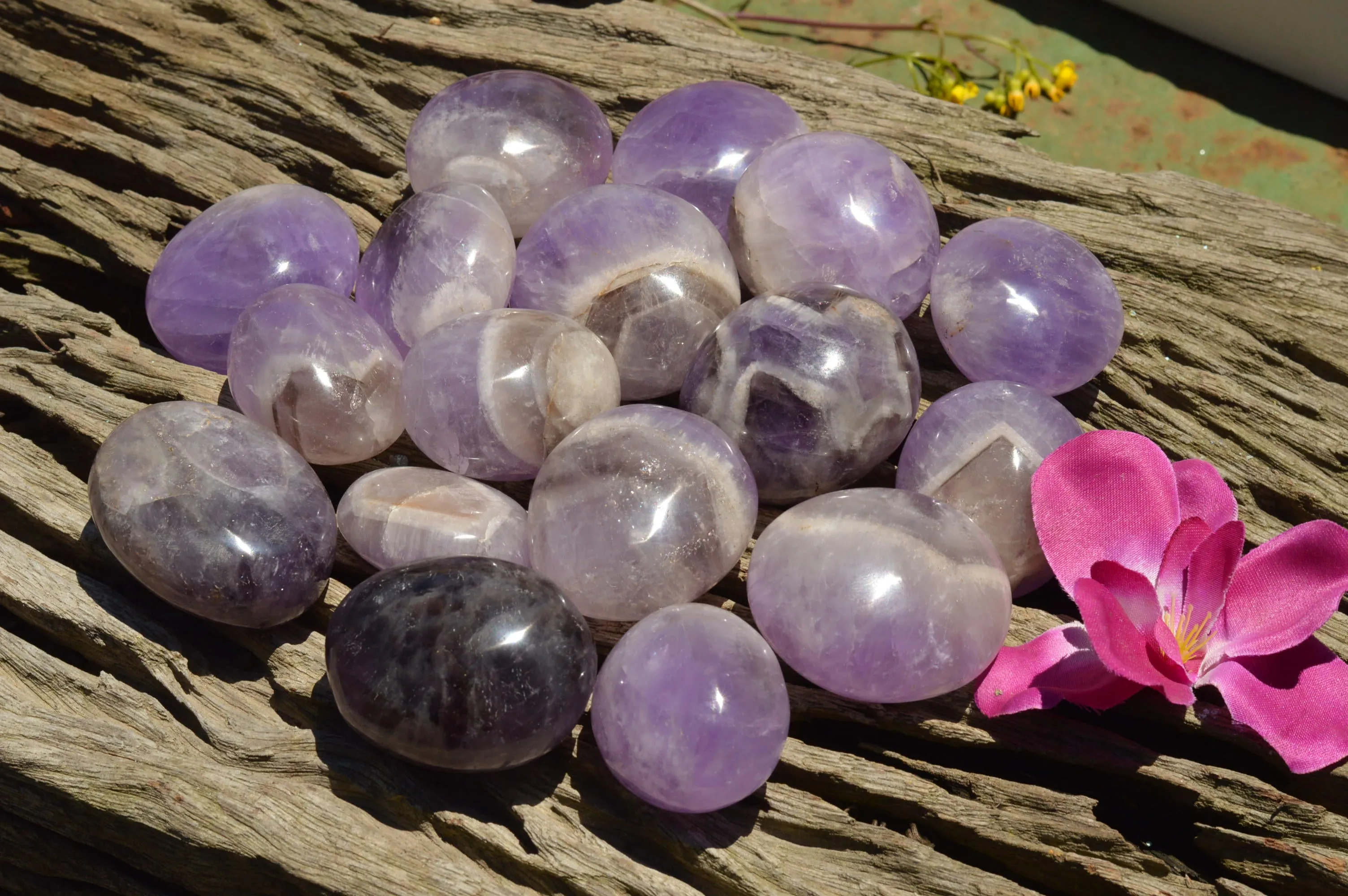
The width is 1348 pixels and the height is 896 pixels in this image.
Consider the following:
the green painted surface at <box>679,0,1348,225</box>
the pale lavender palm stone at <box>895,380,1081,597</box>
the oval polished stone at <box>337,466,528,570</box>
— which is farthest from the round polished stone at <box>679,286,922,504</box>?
the green painted surface at <box>679,0,1348,225</box>

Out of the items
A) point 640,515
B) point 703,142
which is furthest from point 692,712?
point 703,142

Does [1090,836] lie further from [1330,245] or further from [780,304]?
[1330,245]

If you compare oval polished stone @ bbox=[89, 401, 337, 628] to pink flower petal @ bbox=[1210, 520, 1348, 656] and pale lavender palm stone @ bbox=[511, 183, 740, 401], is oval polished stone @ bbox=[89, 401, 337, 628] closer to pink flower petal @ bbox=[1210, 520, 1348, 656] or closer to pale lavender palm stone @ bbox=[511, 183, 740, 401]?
pale lavender palm stone @ bbox=[511, 183, 740, 401]

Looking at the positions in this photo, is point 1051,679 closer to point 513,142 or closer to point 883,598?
point 883,598

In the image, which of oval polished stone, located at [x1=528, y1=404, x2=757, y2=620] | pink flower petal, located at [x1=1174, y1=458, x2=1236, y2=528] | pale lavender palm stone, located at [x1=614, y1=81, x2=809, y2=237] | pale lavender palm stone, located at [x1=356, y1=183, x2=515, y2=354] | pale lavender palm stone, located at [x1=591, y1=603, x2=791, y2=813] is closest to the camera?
pale lavender palm stone, located at [x1=591, y1=603, x2=791, y2=813]

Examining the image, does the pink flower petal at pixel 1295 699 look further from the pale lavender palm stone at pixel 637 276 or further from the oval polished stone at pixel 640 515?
the pale lavender palm stone at pixel 637 276

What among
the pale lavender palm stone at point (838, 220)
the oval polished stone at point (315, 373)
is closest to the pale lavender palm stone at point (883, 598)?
the pale lavender palm stone at point (838, 220)

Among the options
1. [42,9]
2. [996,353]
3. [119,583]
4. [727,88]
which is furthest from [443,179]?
[42,9]
